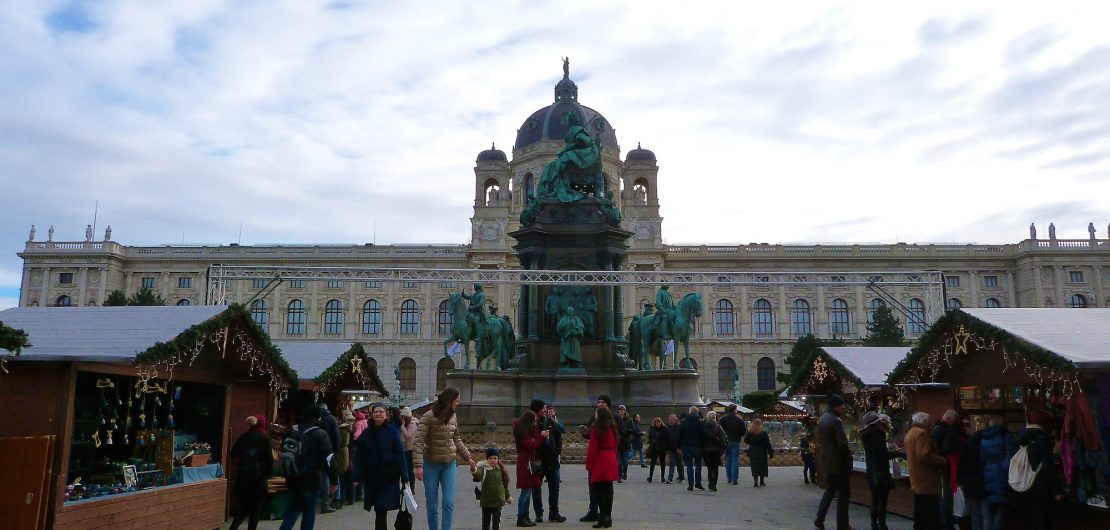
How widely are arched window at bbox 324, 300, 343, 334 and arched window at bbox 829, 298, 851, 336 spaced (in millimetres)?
44060

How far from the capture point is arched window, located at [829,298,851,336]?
79000 mm

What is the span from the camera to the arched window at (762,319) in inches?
3115

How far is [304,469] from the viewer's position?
859cm

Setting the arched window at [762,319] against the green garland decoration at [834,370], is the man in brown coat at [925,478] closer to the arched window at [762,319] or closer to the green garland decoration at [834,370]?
the green garland decoration at [834,370]

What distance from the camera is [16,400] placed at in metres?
8.00

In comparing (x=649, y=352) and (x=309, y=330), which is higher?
(x=309, y=330)

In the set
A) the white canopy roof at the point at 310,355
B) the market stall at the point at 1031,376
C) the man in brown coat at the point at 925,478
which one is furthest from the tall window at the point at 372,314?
the man in brown coat at the point at 925,478

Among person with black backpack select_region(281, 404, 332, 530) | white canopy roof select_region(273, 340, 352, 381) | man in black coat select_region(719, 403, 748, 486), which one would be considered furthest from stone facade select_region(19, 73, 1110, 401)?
person with black backpack select_region(281, 404, 332, 530)

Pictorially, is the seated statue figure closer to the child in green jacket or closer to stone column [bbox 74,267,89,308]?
the child in green jacket

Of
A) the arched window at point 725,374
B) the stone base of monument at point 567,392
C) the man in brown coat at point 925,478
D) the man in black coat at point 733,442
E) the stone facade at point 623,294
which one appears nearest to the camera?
the man in brown coat at point 925,478

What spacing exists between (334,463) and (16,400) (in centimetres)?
439

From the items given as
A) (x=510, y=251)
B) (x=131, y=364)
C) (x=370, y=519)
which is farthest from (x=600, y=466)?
(x=510, y=251)

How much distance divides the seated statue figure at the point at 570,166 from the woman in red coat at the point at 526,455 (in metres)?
15.1

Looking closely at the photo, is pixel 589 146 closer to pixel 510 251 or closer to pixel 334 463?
pixel 334 463
